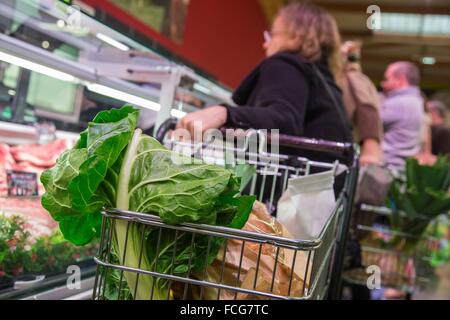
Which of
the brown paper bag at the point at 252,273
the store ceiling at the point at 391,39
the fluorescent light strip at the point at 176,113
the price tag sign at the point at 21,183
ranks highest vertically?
the store ceiling at the point at 391,39

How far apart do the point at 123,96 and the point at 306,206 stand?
31.5 inches

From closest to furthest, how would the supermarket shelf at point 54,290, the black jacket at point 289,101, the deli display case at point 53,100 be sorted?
the supermarket shelf at point 54,290, the deli display case at point 53,100, the black jacket at point 289,101

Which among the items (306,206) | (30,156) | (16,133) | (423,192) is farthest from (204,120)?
(423,192)

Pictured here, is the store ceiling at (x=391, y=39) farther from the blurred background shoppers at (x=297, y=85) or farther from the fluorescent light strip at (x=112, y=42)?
the fluorescent light strip at (x=112, y=42)

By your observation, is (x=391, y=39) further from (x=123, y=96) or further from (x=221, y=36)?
(x=123, y=96)

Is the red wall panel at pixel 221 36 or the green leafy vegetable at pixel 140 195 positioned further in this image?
the red wall panel at pixel 221 36

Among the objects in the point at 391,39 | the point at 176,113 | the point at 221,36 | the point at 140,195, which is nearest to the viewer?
the point at 140,195

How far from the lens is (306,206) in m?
1.21

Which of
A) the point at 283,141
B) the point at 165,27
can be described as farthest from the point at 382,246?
the point at 165,27

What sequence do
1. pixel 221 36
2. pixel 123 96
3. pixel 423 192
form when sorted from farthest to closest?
1. pixel 221 36
2. pixel 423 192
3. pixel 123 96

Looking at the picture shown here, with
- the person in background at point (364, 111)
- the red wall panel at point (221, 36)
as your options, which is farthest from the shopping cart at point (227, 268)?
the red wall panel at point (221, 36)

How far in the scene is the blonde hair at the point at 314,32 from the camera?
2039 millimetres

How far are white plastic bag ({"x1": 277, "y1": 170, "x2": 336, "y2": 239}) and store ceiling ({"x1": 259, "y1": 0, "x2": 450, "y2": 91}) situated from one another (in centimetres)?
778
